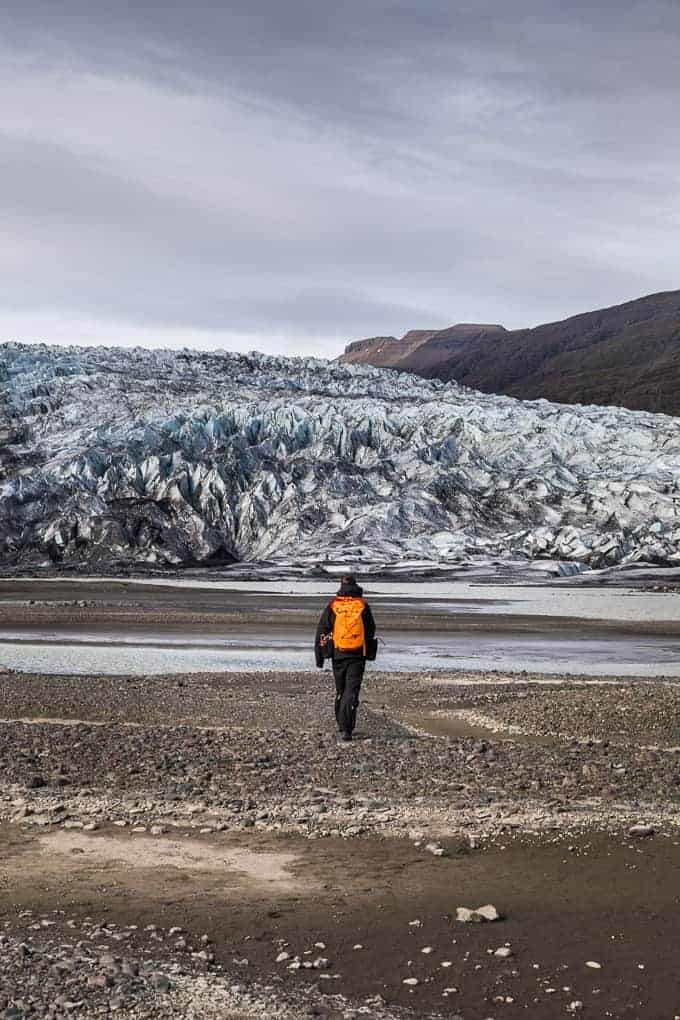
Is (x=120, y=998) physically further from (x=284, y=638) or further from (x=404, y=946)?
(x=284, y=638)

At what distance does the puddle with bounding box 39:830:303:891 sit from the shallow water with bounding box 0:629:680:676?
11077 millimetres

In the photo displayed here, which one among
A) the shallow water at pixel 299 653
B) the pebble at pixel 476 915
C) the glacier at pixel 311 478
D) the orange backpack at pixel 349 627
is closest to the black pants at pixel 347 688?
the orange backpack at pixel 349 627

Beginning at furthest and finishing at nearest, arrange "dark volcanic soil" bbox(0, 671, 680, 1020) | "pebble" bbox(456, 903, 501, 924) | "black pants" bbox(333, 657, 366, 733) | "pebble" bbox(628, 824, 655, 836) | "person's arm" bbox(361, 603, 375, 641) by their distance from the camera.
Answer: "person's arm" bbox(361, 603, 375, 641) < "black pants" bbox(333, 657, 366, 733) < "pebble" bbox(628, 824, 655, 836) < "pebble" bbox(456, 903, 501, 924) < "dark volcanic soil" bbox(0, 671, 680, 1020)

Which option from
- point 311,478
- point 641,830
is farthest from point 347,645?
→ point 311,478

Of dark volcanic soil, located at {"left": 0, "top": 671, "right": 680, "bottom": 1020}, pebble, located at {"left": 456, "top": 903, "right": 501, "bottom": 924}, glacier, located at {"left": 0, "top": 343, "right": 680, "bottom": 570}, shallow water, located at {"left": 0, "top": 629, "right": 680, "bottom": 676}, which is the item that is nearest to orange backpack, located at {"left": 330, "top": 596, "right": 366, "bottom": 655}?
dark volcanic soil, located at {"left": 0, "top": 671, "right": 680, "bottom": 1020}

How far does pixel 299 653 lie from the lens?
21.8 meters

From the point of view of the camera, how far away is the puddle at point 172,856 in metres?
6.61

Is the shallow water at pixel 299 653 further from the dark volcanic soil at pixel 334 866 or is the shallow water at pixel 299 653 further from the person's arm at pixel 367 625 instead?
the person's arm at pixel 367 625

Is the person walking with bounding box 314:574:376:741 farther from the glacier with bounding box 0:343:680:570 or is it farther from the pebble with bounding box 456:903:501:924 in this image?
the glacier with bounding box 0:343:680:570

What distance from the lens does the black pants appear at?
11.0 metres

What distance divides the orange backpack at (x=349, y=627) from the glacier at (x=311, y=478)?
44.6m

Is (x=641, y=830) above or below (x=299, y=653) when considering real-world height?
above

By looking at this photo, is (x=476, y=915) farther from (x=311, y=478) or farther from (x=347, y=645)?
(x=311, y=478)

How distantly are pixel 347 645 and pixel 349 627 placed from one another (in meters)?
0.19
